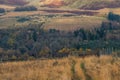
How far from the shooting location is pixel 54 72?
1486 inches

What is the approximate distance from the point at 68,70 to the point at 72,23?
53.0 m

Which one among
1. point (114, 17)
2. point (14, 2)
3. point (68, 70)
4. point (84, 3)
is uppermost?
point (68, 70)

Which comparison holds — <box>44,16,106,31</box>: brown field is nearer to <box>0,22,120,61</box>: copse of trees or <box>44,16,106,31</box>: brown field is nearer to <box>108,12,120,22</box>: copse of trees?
<box>108,12,120,22</box>: copse of trees

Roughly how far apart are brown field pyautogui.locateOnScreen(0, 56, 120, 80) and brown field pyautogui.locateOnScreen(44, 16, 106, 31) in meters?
40.5

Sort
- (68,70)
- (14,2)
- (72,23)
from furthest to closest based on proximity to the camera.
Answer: (14,2) < (72,23) < (68,70)

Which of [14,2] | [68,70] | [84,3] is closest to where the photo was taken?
[68,70]

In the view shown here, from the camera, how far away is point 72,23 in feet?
300

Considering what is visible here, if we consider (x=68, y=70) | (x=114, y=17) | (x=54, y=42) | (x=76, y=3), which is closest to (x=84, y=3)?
(x=76, y=3)

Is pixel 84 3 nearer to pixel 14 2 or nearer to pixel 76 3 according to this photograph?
pixel 76 3

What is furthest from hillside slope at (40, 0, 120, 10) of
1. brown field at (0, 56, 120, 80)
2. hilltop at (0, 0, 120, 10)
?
brown field at (0, 56, 120, 80)

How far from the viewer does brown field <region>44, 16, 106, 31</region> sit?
8706cm

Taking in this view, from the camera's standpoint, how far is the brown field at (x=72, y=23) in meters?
87.1

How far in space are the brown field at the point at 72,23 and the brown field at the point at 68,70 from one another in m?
40.5

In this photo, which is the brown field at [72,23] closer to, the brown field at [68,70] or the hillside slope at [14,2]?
the brown field at [68,70]
